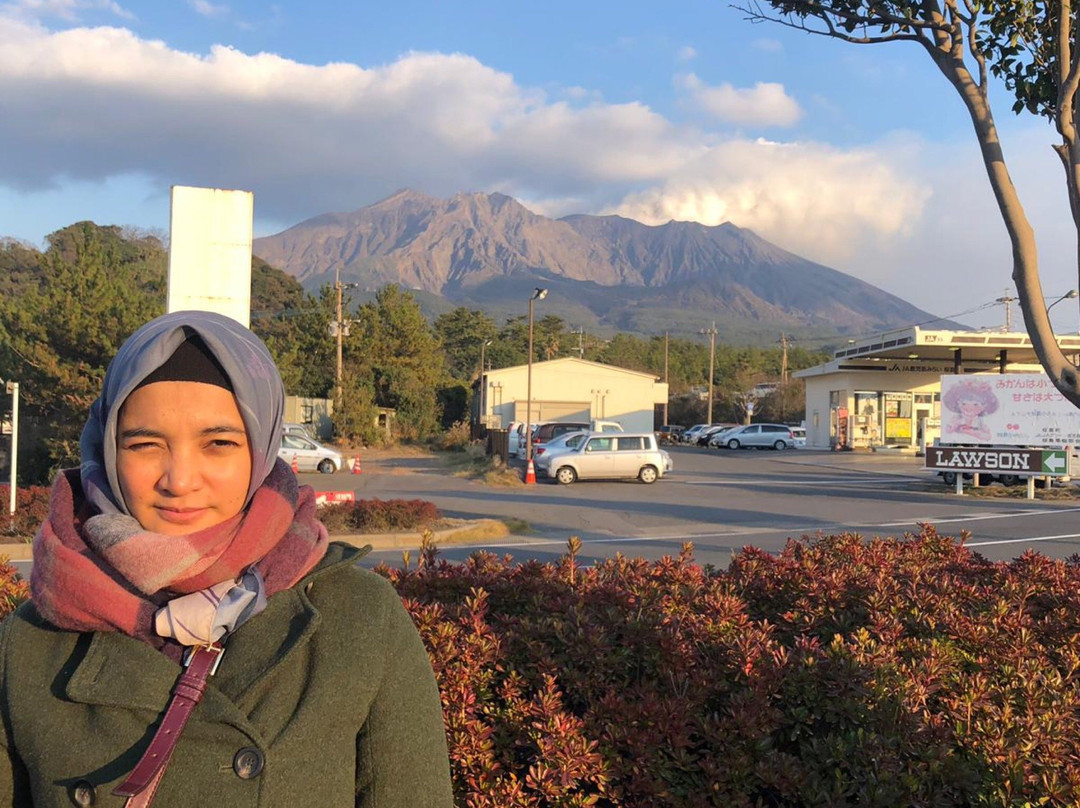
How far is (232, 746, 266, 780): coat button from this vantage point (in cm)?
144

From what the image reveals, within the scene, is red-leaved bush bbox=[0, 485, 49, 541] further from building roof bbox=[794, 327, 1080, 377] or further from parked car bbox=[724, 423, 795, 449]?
parked car bbox=[724, 423, 795, 449]

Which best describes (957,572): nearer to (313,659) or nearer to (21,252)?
(313,659)

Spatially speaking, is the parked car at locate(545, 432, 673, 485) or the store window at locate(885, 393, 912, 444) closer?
the parked car at locate(545, 432, 673, 485)

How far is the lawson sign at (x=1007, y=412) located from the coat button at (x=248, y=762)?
25.4m

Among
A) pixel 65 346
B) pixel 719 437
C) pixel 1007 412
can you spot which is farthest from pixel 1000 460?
pixel 719 437

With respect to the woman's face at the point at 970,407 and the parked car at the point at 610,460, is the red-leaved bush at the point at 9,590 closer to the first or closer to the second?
the parked car at the point at 610,460

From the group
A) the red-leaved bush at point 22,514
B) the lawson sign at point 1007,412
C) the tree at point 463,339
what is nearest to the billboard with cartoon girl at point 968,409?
the lawson sign at point 1007,412

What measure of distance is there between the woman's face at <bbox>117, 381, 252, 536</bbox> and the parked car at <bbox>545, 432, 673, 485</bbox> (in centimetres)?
2437

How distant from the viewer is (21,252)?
235 ft

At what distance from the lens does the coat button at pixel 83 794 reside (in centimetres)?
144

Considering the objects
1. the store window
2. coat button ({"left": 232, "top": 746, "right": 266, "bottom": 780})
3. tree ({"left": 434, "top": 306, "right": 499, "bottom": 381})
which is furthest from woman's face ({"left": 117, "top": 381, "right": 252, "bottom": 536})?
tree ({"left": 434, "top": 306, "right": 499, "bottom": 381})

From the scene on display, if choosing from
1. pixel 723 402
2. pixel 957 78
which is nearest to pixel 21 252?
pixel 723 402

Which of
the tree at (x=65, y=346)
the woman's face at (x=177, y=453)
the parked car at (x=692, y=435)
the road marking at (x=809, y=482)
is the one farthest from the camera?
the parked car at (x=692, y=435)

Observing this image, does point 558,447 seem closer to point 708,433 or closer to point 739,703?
point 739,703
